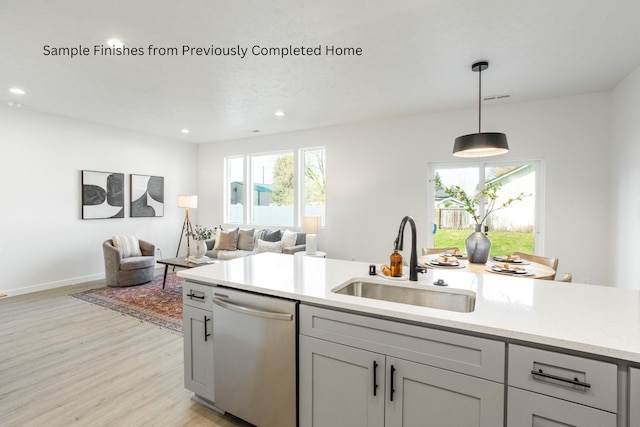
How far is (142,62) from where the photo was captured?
119 inches

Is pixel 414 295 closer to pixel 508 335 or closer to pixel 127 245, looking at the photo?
pixel 508 335

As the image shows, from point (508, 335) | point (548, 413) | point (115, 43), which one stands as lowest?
point (548, 413)

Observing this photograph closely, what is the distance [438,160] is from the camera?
469 centimetres

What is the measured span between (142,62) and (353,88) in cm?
227

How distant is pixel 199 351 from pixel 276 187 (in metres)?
4.58

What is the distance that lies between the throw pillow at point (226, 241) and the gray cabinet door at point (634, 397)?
5.58 meters

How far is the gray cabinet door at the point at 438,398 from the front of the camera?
45.8 inches

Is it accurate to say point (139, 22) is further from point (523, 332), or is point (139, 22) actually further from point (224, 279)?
point (523, 332)

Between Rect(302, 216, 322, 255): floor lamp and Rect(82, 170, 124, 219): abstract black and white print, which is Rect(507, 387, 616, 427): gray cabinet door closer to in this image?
Rect(302, 216, 322, 255): floor lamp

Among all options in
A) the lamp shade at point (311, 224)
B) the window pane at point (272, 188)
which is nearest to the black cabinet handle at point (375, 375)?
the lamp shade at point (311, 224)

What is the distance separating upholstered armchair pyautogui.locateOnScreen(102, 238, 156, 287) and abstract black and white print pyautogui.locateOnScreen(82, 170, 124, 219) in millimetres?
650

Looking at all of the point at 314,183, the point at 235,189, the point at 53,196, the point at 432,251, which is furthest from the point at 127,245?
the point at 432,251

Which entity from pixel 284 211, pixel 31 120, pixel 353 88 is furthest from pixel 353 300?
pixel 31 120

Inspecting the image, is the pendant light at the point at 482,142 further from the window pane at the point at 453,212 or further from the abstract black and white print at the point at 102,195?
the abstract black and white print at the point at 102,195
